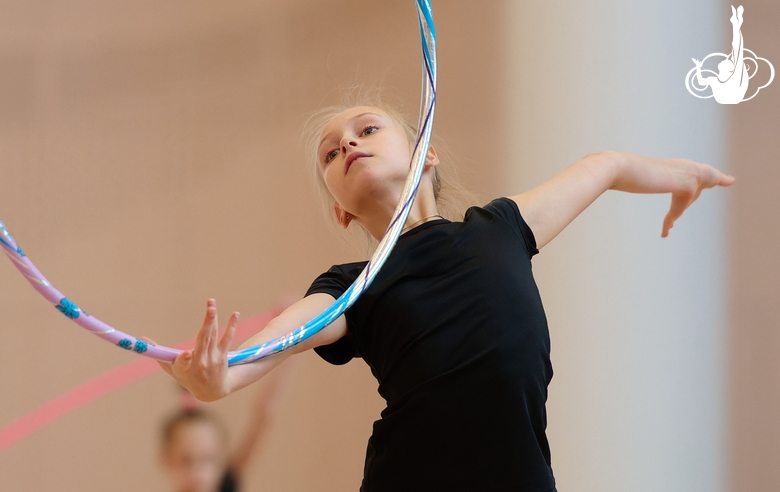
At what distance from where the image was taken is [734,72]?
3.96 ft

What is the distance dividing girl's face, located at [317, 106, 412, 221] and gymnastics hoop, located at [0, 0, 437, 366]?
4 cm

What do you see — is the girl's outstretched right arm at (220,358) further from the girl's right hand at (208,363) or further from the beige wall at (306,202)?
the beige wall at (306,202)

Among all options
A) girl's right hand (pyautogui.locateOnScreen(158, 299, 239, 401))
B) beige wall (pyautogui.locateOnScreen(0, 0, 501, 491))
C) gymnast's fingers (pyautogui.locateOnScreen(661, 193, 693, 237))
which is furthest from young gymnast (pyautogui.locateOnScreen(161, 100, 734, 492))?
beige wall (pyautogui.locateOnScreen(0, 0, 501, 491))

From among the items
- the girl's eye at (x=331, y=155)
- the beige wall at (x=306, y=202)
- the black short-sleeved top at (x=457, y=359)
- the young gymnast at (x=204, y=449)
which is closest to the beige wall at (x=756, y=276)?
the beige wall at (x=306, y=202)

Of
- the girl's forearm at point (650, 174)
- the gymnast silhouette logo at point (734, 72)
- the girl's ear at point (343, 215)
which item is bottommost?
the girl's ear at point (343, 215)

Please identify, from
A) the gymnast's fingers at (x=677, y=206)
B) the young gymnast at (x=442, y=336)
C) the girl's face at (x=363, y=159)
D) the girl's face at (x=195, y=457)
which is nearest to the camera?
the young gymnast at (x=442, y=336)

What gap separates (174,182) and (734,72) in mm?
976

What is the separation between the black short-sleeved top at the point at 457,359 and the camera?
0.66 m

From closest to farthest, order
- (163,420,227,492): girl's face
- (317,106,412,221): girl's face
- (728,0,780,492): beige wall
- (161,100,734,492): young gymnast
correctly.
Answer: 1. (161,100,734,492): young gymnast
2. (317,106,412,221): girl's face
3. (728,0,780,492): beige wall
4. (163,420,227,492): girl's face

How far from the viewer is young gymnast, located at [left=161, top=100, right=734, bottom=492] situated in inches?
25.9

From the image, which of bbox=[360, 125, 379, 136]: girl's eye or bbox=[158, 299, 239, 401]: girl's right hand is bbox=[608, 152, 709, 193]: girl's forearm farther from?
bbox=[158, 299, 239, 401]: girl's right hand

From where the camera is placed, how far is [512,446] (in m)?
0.66

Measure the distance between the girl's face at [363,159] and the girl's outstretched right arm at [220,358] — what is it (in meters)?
0.15

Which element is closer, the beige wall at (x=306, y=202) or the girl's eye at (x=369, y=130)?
the girl's eye at (x=369, y=130)
